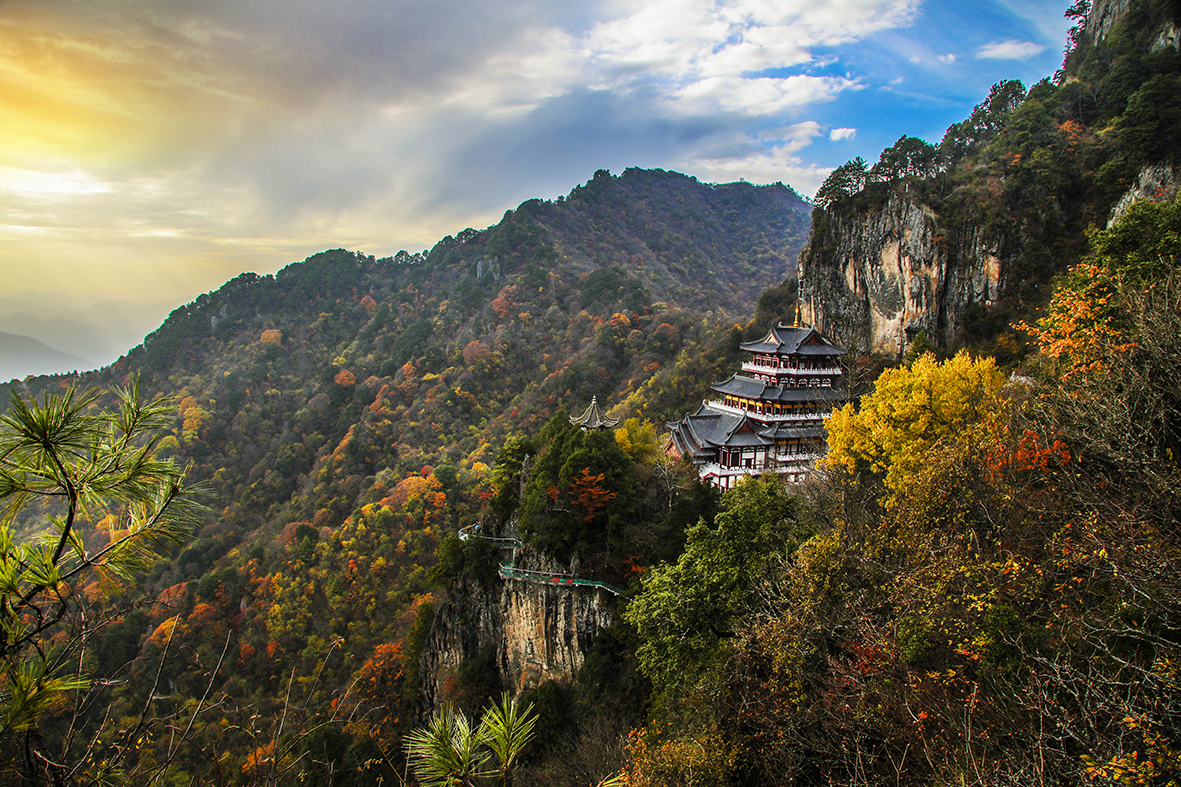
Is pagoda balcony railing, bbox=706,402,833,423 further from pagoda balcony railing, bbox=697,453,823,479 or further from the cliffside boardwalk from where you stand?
the cliffside boardwalk

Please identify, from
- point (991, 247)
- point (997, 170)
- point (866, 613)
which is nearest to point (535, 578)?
point (866, 613)

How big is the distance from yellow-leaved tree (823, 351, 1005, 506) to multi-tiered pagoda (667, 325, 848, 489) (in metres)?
5.96

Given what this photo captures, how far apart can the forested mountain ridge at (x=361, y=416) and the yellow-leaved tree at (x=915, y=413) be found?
6.53 meters

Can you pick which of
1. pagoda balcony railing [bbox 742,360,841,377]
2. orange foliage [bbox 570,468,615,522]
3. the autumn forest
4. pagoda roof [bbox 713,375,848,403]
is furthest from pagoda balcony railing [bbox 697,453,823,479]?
orange foliage [bbox 570,468,615,522]

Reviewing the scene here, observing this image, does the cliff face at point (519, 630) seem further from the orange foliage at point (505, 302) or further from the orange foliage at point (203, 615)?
the orange foliage at point (505, 302)

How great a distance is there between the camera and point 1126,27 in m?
27.8

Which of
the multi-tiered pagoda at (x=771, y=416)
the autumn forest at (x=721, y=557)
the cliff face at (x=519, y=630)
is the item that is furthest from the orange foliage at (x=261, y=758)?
the multi-tiered pagoda at (x=771, y=416)

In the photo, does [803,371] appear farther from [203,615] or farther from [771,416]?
[203,615]

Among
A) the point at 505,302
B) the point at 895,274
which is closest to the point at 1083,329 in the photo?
the point at 895,274

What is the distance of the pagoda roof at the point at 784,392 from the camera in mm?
21969

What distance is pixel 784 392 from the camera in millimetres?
22281

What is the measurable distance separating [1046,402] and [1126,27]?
34771 mm

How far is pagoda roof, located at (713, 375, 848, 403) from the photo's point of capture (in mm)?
21969

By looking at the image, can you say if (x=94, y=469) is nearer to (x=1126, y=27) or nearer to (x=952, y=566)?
(x=952, y=566)
